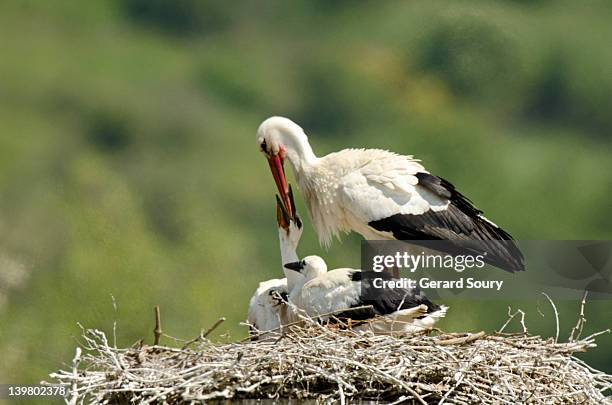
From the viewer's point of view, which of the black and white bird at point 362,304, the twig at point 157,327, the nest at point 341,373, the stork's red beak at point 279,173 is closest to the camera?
the nest at point 341,373

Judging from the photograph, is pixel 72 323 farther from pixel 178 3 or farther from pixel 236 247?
pixel 178 3

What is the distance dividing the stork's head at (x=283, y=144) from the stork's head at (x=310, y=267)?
0.62 metres

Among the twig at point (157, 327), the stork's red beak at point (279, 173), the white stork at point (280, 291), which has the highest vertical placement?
the stork's red beak at point (279, 173)

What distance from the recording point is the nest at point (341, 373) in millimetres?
4070

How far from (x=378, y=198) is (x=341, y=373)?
1521 mm

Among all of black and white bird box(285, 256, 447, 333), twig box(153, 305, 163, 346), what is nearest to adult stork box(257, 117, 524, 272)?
black and white bird box(285, 256, 447, 333)

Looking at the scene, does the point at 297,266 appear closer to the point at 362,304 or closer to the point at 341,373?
the point at 362,304

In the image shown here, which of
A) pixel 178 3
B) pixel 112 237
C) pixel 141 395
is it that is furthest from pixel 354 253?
pixel 178 3

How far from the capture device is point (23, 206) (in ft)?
30.8

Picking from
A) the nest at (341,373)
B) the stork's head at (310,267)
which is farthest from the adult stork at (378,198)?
the nest at (341,373)

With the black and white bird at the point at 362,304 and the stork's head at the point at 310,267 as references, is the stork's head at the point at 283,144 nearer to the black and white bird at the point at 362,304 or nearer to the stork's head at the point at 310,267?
the stork's head at the point at 310,267

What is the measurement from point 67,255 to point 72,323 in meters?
0.79

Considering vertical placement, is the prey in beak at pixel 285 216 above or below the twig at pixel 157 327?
above

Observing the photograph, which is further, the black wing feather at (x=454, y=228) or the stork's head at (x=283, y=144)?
the stork's head at (x=283, y=144)
